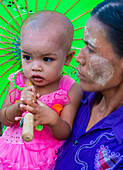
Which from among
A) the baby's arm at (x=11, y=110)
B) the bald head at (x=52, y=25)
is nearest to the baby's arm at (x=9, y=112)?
the baby's arm at (x=11, y=110)

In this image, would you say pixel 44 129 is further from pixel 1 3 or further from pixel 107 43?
pixel 1 3

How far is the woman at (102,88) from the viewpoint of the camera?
50.4 inches

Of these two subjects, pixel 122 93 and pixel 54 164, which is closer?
pixel 122 93

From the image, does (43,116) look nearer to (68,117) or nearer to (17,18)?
(68,117)

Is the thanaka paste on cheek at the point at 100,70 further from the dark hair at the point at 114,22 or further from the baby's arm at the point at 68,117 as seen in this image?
the baby's arm at the point at 68,117

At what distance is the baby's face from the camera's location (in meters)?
1.62

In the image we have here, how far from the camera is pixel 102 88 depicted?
1450 mm

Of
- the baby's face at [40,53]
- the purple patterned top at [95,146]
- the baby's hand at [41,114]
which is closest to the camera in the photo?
the purple patterned top at [95,146]

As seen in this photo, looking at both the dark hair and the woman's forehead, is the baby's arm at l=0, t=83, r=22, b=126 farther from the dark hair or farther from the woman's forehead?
the dark hair

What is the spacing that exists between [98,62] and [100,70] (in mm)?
63

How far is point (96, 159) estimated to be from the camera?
4.28ft

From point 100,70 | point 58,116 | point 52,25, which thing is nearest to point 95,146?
point 58,116

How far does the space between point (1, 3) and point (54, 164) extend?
151 centimetres

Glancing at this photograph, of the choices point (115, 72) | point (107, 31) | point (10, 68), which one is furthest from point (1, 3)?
point (115, 72)
